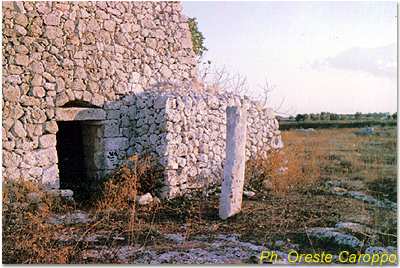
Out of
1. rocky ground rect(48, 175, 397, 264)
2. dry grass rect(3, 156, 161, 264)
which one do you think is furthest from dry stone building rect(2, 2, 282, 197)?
rocky ground rect(48, 175, 397, 264)

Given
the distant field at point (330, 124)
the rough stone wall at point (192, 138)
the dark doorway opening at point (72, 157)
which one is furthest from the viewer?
the distant field at point (330, 124)

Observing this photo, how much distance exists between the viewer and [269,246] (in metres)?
5.76

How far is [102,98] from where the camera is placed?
334 inches

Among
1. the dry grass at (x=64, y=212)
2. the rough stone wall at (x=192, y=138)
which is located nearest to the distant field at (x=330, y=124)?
the rough stone wall at (x=192, y=138)

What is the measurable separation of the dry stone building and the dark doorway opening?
0.02 meters

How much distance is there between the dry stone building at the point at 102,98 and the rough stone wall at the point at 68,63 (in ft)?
0.05

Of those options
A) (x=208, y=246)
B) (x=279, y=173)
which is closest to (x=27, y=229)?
(x=208, y=246)

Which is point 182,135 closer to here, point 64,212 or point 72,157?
point 64,212

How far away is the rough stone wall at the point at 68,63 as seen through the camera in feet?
24.7

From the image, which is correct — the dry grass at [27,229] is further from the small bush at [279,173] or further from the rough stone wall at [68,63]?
the small bush at [279,173]

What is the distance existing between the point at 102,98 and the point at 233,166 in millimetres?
2880

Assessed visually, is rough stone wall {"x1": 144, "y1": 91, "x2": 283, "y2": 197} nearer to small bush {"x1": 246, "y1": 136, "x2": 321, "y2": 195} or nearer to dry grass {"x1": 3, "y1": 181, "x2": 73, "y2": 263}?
small bush {"x1": 246, "y1": 136, "x2": 321, "y2": 195}

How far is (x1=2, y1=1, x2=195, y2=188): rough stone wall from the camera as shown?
7.54 m

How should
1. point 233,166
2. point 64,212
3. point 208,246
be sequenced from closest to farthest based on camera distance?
point 208,246
point 233,166
point 64,212
